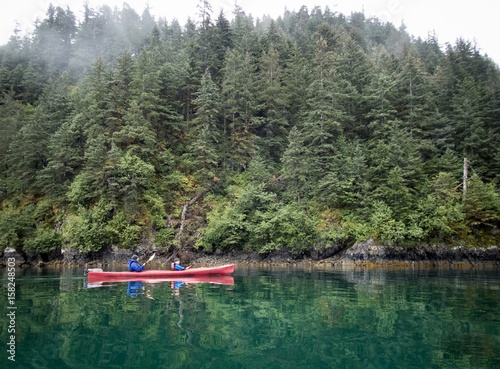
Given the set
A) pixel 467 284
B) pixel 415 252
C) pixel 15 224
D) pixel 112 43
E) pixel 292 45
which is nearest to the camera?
pixel 467 284

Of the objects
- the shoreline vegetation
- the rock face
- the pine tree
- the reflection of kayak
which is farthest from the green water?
the pine tree

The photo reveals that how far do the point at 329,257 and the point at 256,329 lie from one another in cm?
2321

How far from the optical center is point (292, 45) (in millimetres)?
49156

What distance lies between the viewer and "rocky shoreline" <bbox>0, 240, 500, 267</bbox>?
96.8 feet

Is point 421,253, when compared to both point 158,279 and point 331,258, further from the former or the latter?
point 158,279

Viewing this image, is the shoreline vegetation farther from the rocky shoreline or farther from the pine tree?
the pine tree

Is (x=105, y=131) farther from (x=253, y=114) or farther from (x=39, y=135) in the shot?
(x=253, y=114)

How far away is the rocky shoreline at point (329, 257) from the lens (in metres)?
29.5

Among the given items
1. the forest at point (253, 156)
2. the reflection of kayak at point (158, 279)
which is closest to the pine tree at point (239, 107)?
the forest at point (253, 156)

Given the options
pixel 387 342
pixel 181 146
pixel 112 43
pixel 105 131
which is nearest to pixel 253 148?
pixel 181 146

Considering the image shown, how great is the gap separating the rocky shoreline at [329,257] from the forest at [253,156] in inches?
27.5

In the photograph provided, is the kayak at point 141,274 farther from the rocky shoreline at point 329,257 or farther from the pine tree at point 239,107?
the pine tree at point 239,107

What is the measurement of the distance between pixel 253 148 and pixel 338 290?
24651mm

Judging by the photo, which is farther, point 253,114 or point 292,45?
point 292,45
